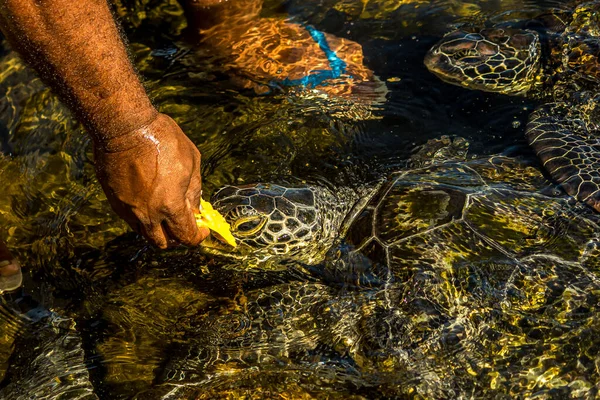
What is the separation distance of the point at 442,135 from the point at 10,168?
2.79 metres

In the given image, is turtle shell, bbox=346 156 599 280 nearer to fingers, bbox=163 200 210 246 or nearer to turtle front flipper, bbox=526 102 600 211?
turtle front flipper, bbox=526 102 600 211

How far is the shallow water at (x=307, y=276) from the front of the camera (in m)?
2.76

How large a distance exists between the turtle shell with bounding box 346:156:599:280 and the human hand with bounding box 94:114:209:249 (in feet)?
4.11

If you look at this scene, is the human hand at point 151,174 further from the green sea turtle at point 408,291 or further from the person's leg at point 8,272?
the person's leg at point 8,272

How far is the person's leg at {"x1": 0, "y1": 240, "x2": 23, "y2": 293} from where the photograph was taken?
334 cm

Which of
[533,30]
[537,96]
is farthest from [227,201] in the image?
[533,30]

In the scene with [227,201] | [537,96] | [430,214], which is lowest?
[537,96]

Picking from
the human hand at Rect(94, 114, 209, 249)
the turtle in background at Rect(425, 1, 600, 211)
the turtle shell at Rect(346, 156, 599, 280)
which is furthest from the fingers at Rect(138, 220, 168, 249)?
the turtle in background at Rect(425, 1, 600, 211)

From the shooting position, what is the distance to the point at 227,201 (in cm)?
341

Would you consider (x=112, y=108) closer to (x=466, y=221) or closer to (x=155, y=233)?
(x=155, y=233)

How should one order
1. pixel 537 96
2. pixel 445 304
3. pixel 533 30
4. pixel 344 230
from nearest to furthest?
pixel 445 304
pixel 344 230
pixel 537 96
pixel 533 30

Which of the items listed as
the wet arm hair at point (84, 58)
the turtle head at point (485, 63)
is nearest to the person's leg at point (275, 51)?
the turtle head at point (485, 63)

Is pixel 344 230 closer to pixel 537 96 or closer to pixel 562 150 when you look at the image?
pixel 562 150

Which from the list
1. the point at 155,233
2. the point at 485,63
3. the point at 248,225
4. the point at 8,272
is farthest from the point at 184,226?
the point at 485,63
